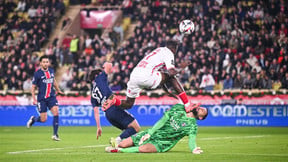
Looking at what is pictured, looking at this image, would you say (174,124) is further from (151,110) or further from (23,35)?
(23,35)

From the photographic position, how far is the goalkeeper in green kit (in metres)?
14.0

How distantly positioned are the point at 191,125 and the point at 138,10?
2757 cm

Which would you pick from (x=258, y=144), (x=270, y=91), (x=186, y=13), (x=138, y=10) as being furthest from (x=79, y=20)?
(x=258, y=144)

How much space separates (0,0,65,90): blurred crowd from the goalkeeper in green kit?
2216cm

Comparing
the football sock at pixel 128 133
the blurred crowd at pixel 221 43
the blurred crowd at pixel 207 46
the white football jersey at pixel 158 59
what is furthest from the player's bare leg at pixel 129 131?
the blurred crowd at pixel 207 46

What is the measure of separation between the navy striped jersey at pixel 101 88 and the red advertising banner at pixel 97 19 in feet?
86.8

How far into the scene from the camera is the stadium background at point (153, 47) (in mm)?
30969

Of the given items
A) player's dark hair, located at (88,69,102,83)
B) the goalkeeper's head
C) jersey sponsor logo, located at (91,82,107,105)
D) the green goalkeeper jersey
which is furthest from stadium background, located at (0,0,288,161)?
the goalkeeper's head

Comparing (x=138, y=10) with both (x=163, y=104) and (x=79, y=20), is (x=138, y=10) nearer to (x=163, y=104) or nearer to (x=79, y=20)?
(x=79, y=20)

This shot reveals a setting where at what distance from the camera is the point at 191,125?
1409cm

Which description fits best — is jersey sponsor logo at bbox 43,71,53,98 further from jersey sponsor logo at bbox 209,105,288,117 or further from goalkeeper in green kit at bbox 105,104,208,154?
jersey sponsor logo at bbox 209,105,288,117

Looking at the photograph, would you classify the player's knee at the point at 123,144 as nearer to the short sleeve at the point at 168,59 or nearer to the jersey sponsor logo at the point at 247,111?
the short sleeve at the point at 168,59

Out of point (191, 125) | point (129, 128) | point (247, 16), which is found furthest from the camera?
point (247, 16)

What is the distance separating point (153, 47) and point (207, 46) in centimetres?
306
